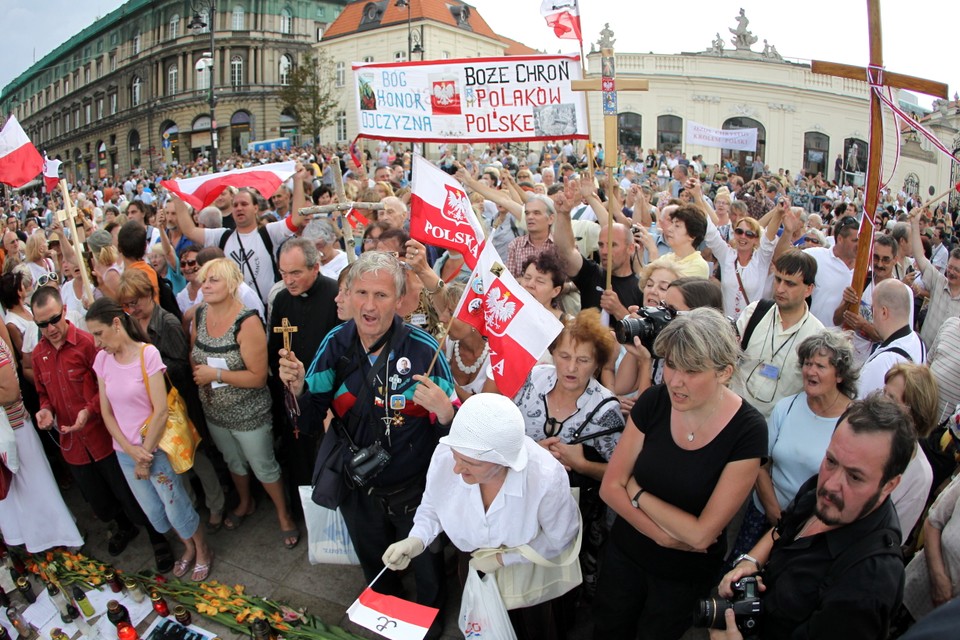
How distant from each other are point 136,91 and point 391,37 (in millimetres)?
33400

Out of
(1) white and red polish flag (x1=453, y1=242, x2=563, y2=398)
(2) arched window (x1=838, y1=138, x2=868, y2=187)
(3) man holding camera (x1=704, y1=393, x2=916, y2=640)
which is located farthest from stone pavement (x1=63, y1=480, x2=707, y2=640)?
(2) arched window (x1=838, y1=138, x2=868, y2=187)

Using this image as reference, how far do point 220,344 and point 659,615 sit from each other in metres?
2.93

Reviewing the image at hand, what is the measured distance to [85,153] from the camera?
242ft

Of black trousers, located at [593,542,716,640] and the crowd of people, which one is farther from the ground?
the crowd of people

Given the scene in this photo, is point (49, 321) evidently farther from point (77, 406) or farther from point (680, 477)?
point (680, 477)

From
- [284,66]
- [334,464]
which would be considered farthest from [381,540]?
[284,66]

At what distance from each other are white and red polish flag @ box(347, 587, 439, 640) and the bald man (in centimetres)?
265

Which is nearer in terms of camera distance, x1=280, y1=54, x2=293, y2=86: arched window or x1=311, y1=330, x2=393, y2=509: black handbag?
x1=311, y1=330, x2=393, y2=509: black handbag

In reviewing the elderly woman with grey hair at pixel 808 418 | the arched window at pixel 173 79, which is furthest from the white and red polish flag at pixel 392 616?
the arched window at pixel 173 79

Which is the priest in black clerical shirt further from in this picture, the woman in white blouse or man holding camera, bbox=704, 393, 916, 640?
man holding camera, bbox=704, 393, 916, 640

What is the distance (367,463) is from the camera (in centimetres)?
299

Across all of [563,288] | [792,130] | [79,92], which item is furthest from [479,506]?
[79,92]

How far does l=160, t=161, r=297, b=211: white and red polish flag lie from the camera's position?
5629 millimetres

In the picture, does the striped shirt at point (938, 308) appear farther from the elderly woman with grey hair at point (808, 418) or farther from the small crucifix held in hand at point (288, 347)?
the small crucifix held in hand at point (288, 347)
